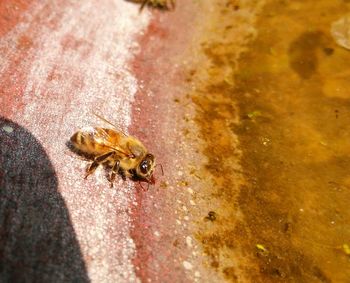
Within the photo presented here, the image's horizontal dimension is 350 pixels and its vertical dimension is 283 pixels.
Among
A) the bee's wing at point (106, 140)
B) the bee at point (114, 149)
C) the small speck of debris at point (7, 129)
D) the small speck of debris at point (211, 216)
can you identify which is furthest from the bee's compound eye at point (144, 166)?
A: the small speck of debris at point (7, 129)

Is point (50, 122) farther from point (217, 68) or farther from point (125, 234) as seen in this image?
point (217, 68)

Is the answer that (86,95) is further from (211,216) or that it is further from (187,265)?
(187,265)

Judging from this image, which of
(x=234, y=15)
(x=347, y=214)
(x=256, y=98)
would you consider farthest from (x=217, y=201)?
(x=234, y=15)

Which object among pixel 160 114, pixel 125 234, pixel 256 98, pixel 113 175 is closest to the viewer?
pixel 125 234

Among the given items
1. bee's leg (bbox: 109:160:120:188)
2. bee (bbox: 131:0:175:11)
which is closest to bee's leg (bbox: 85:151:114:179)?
bee's leg (bbox: 109:160:120:188)

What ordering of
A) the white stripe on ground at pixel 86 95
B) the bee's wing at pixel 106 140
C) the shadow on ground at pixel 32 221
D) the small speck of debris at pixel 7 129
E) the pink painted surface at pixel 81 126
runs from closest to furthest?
the shadow on ground at pixel 32 221
the pink painted surface at pixel 81 126
the white stripe on ground at pixel 86 95
the bee's wing at pixel 106 140
the small speck of debris at pixel 7 129

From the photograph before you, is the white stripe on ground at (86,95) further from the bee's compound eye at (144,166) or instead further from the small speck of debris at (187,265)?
the small speck of debris at (187,265)

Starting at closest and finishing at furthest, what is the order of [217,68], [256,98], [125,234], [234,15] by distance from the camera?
1. [125,234]
2. [256,98]
3. [217,68]
4. [234,15]

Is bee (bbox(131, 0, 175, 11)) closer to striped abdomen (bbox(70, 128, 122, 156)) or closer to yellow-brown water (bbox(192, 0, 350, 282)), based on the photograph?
yellow-brown water (bbox(192, 0, 350, 282))
